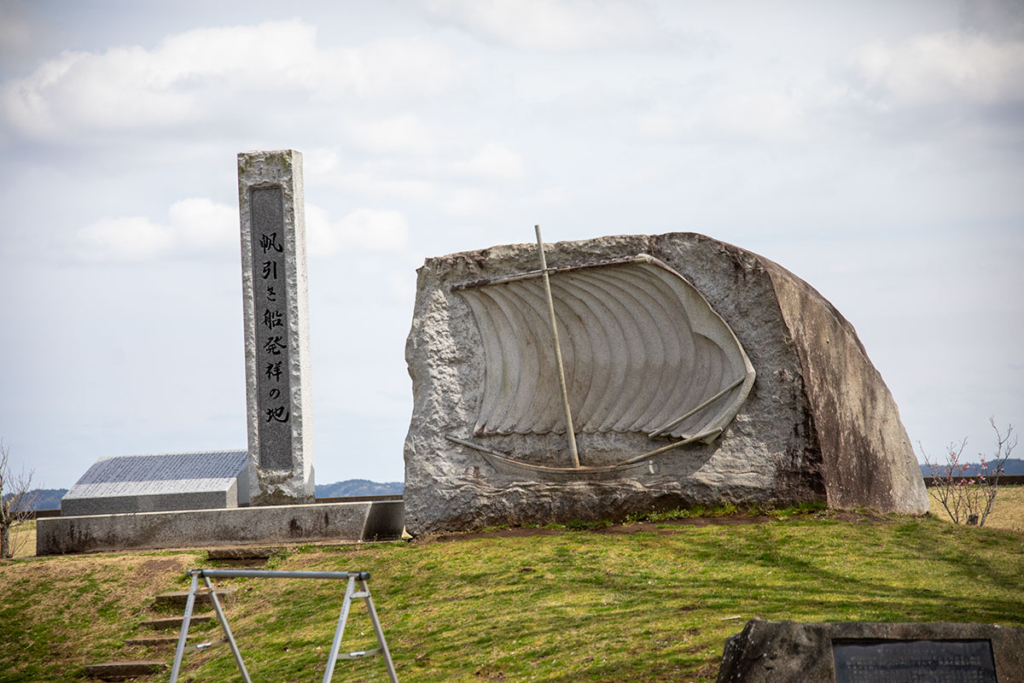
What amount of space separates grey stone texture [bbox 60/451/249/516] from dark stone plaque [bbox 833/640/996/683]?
10.6 m

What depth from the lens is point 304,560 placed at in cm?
932

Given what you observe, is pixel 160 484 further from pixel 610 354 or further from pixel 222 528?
pixel 610 354

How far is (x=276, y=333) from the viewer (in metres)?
11.3

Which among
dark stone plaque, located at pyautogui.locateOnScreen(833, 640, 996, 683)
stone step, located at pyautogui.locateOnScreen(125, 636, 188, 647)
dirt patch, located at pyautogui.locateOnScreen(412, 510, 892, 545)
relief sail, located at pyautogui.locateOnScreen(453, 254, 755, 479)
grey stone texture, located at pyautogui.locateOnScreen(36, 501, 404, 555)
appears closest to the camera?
dark stone plaque, located at pyautogui.locateOnScreen(833, 640, 996, 683)

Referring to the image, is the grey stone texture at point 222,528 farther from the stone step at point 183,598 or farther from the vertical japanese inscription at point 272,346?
the stone step at point 183,598

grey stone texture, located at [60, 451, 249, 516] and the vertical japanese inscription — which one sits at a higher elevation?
the vertical japanese inscription

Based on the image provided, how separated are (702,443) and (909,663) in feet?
16.5

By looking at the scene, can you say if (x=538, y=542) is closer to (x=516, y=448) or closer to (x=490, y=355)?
(x=516, y=448)

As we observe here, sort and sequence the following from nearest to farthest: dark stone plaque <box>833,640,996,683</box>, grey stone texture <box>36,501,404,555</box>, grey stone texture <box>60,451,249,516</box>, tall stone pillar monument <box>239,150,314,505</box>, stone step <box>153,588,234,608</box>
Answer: dark stone plaque <box>833,640,996,683</box> < stone step <box>153,588,234,608</box> < grey stone texture <box>36,501,404,555</box> < tall stone pillar monument <box>239,150,314,505</box> < grey stone texture <box>60,451,249,516</box>

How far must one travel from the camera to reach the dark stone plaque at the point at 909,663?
3.98 metres

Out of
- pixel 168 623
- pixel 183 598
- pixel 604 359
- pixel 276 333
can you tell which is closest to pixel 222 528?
pixel 183 598

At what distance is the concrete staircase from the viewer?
785 cm

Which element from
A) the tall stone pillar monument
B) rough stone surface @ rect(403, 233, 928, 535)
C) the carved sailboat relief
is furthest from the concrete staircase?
the carved sailboat relief

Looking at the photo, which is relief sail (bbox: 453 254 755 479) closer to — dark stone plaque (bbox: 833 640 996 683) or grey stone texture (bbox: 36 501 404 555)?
grey stone texture (bbox: 36 501 404 555)
